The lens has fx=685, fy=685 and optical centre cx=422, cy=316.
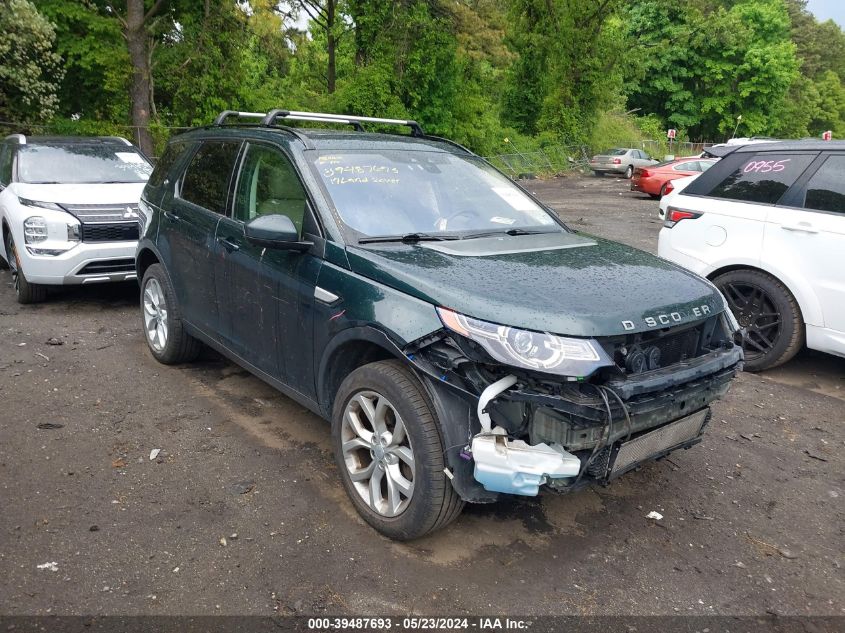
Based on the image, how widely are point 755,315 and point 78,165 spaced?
23.7 ft

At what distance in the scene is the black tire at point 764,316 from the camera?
17.3 feet

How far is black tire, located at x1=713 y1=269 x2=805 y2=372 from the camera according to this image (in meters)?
5.29

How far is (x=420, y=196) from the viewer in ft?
12.9

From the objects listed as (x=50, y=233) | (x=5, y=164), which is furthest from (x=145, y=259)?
(x=5, y=164)

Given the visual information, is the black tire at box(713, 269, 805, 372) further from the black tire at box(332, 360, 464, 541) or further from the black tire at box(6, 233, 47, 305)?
the black tire at box(6, 233, 47, 305)

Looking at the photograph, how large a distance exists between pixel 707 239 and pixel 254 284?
12.7 feet

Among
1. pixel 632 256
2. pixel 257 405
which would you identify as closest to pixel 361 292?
pixel 632 256

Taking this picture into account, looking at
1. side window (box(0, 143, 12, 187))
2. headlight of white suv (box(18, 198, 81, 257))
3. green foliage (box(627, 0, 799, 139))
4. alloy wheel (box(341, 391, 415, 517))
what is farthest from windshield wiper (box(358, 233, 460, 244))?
green foliage (box(627, 0, 799, 139))

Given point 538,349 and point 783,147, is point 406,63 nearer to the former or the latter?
point 783,147

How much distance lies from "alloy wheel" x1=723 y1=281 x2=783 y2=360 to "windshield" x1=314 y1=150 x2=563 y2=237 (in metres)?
2.17

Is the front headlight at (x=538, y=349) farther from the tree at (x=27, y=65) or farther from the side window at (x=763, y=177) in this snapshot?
the tree at (x=27, y=65)

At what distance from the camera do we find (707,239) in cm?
580

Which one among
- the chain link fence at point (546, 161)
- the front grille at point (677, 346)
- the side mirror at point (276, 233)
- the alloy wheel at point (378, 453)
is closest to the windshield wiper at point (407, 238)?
the side mirror at point (276, 233)

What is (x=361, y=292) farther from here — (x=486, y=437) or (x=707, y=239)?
(x=707, y=239)
